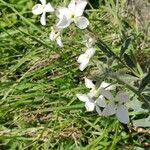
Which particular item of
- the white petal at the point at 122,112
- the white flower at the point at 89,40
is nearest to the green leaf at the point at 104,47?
the white flower at the point at 89,40

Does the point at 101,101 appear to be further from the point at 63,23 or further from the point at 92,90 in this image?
→ the point at 63,23

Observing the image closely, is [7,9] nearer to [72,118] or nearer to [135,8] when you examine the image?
[135,8]

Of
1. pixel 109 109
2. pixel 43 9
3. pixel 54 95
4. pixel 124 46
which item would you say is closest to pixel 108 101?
pixel 109 109

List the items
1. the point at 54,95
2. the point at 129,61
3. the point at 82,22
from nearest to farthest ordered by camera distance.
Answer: the point at 82,22 < the point at 129,61 < the point at 54,95

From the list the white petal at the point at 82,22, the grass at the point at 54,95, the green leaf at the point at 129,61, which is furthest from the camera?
the grass at the point at 54,95

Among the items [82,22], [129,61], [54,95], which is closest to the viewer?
[82,22]

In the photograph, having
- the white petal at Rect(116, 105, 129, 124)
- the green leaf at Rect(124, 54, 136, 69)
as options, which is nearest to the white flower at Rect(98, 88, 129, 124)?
the white petal at Rect(116, 105, 129, 124)

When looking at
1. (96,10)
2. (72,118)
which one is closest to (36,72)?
(72,118)

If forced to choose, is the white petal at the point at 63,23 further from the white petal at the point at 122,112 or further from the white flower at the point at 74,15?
the white petal at the point at 122,112
